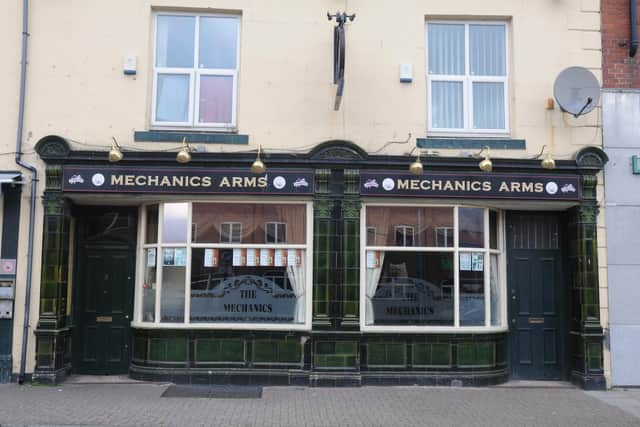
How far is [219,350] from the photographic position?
973 centimetres

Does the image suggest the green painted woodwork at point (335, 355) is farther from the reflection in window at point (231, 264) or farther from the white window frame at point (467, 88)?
the white window frame at point (467, 88)

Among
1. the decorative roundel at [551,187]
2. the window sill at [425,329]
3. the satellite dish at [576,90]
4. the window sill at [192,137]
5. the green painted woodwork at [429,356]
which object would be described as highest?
the satellite dish at [576,90]

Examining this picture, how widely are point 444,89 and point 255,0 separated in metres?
3.45

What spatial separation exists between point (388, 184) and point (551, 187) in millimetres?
2605

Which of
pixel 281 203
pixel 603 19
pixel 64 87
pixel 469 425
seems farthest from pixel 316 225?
pixel 603 19

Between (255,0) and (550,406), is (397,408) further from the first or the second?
(255,0)

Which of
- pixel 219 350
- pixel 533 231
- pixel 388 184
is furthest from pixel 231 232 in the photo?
pixel 533 231

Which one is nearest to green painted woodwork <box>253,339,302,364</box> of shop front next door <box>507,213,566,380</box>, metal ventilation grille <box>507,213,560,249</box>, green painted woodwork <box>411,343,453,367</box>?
green painted woodwork <box>411,343,453,367</box>

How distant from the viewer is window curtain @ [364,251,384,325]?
985 cm

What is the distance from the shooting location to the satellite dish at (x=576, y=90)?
9.83 meters

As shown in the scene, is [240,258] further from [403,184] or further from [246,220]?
[403,184]

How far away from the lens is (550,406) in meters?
8.62

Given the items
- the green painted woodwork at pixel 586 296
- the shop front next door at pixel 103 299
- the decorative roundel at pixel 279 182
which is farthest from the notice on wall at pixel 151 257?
the green painted woodwork at pixel 586 296

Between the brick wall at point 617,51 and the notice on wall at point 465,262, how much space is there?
12.0 feet
